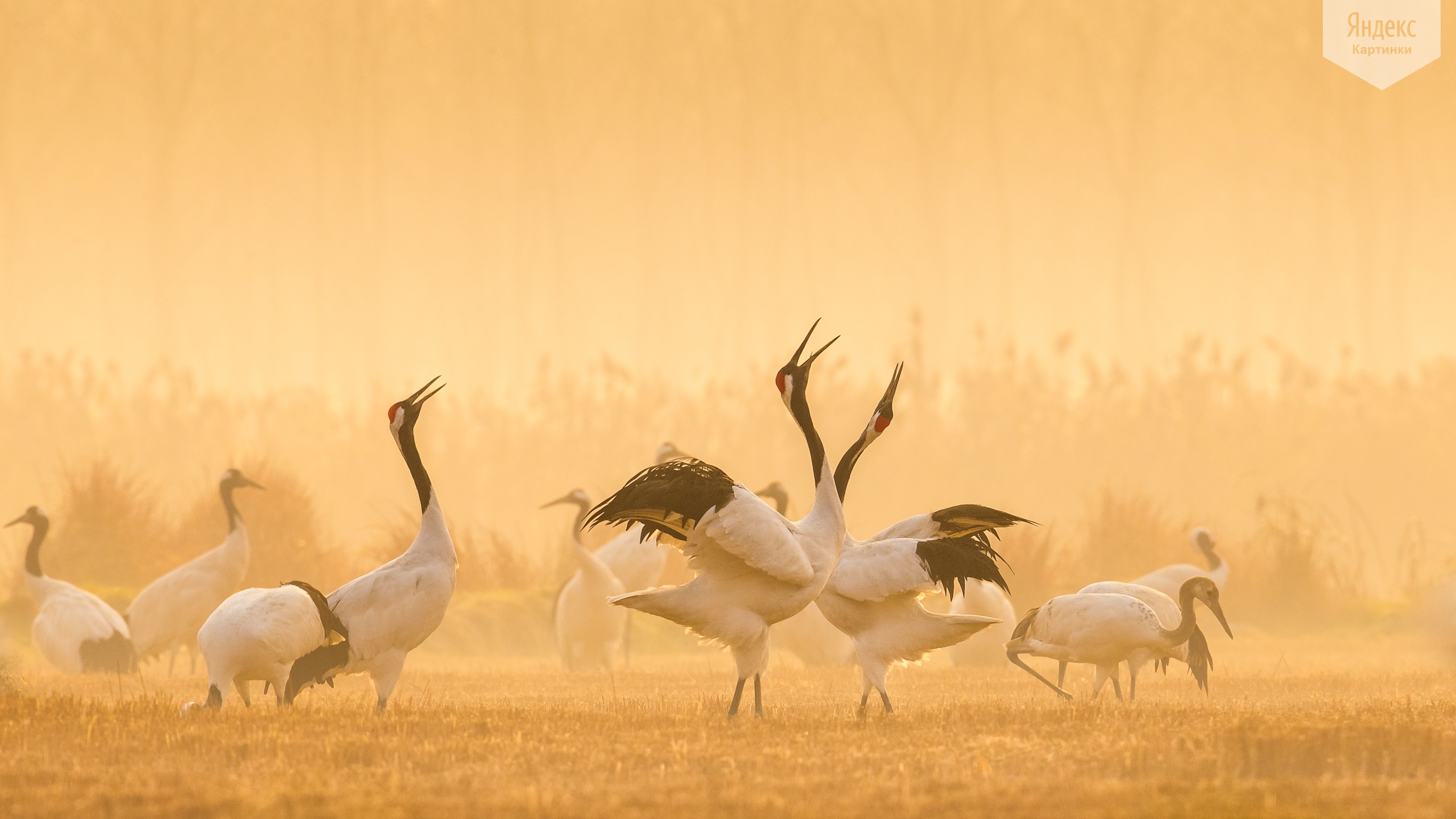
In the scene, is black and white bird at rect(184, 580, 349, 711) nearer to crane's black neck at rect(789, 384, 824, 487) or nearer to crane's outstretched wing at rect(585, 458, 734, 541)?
crane's outstretched wing at rect(585, 458, 734, 541)

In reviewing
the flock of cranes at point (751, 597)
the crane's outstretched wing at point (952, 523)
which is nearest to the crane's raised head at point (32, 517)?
the flock of cranes at point (751, 597)

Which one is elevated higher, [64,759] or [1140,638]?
[1140,638]

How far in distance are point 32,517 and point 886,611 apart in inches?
631

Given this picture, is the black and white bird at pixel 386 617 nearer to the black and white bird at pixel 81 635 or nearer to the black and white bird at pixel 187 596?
the black and white bird at pixel 187 596

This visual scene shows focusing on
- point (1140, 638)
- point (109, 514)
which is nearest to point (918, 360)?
point (109, 514)

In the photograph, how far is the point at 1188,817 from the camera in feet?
23.5

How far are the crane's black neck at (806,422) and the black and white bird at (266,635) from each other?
420 cm

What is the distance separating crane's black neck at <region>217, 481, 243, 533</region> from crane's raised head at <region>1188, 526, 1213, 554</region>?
14447 millimetres

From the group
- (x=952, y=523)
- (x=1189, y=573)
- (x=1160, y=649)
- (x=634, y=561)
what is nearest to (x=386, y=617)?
(x=952, y=523)

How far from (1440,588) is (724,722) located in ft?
41.4

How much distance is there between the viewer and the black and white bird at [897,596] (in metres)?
12.2

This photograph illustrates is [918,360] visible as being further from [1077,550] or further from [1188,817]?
[1188,817]

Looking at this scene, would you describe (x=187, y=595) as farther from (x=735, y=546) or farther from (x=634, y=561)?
(x=735, y=546)

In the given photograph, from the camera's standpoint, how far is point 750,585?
38.2 ft
